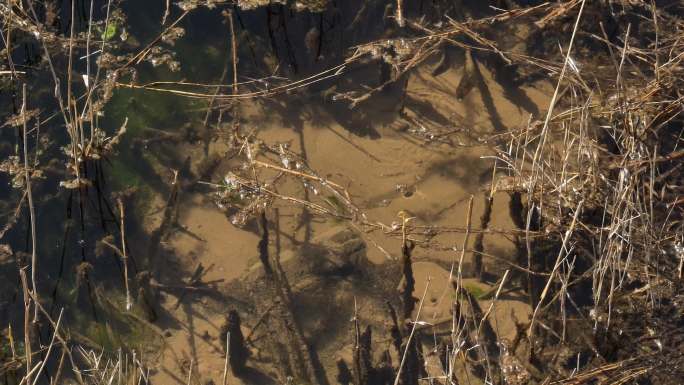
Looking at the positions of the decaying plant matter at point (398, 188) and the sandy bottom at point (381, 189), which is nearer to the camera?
the decaying plant matter at point (398, 188)

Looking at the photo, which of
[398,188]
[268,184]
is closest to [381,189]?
[398,188]

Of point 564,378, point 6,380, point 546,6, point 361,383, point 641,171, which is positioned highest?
point 546,6

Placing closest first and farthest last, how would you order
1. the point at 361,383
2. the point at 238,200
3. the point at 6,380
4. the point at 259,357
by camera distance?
the point at 6,380, the point at 361,383, the point at 259,357, the point at 238,200

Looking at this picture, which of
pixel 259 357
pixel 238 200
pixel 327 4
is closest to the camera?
pixel 259 357

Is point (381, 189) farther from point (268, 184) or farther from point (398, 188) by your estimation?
point (268, 184)

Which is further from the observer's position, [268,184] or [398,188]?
[398,188]

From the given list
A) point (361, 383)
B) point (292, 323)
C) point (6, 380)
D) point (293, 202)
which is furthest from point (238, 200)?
point (6, 380)

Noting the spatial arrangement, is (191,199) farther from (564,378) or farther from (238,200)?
(564,378)

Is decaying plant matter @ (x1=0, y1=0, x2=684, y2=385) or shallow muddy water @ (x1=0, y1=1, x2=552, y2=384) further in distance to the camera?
shallow muddy water @ (x1=0, y1=1, x2=552, y2=384)
